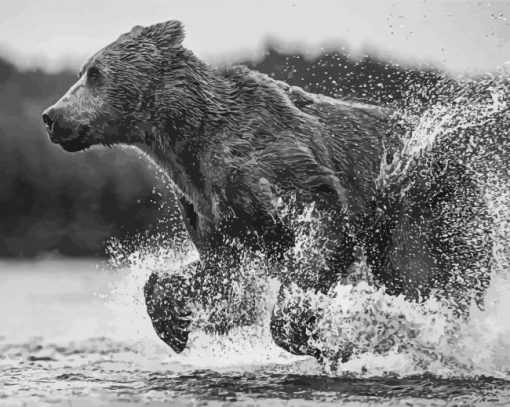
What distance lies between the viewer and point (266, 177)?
19.6ft

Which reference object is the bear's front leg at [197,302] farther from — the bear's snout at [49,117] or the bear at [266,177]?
the bear's snout at [49,117]

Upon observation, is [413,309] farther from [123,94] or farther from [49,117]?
[49,117]

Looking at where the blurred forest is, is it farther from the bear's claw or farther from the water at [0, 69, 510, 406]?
the bear's claw

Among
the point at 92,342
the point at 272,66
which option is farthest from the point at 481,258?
the point at 272,66

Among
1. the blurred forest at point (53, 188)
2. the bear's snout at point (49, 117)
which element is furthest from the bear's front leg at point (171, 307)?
the blurred forest at point (53, 188)

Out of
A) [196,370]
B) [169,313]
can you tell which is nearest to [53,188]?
[169,313]

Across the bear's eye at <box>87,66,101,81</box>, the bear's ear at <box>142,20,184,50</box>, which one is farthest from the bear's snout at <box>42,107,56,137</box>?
the bear's ear at <box>142,20,184,50</box>

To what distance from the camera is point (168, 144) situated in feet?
20.0

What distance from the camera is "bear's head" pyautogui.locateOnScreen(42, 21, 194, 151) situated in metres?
6.09

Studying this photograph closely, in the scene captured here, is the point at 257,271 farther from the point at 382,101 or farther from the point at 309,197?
the point at 382,101

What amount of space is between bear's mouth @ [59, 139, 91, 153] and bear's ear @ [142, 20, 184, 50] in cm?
75

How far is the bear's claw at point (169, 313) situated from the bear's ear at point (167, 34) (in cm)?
142

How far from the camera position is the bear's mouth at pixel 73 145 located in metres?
6.11

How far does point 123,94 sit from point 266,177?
100 centimetres
